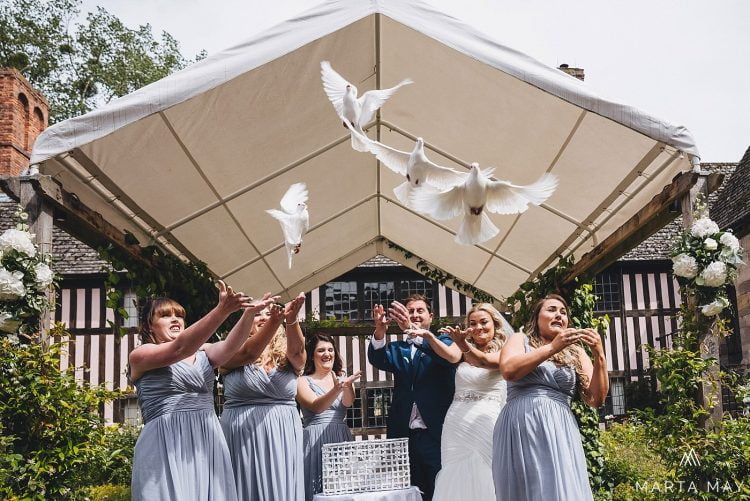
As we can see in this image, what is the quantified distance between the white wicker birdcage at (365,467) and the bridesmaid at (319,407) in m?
0.95

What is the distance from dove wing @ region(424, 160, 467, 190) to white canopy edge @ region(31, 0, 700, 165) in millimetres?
→ 664

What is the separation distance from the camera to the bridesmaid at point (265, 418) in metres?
4.52

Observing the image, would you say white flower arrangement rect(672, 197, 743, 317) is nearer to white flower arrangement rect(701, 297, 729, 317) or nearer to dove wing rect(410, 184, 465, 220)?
white flower arrangement rect(701, 297, 729, 317)

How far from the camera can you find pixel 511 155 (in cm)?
586

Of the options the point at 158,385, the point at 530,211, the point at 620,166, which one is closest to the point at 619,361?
the point at 530,211

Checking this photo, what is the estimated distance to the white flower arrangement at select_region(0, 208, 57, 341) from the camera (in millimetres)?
4039

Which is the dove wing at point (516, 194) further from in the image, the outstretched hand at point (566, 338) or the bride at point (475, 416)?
the bride at point (475, 416)

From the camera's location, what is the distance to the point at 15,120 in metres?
16.4

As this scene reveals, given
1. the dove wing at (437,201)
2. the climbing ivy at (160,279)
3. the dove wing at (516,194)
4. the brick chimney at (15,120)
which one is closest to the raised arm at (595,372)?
the dove wing at (516,194)

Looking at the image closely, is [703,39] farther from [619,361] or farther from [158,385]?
[158,385]

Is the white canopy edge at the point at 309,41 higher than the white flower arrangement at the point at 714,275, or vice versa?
the white canopy edge at the point at 309,41

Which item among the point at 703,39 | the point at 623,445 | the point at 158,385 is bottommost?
the point at 623,445

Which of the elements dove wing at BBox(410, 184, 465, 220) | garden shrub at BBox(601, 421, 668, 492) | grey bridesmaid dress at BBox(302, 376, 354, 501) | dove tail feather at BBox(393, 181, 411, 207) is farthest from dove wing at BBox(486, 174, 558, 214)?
garden shrub at BBox(601, 421, 668, 492)

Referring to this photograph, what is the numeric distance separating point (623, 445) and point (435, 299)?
16.6ft
